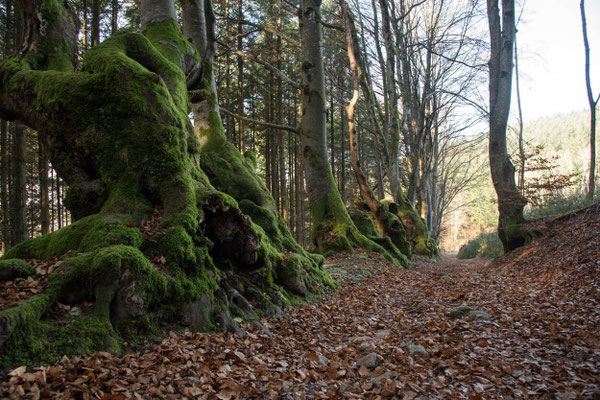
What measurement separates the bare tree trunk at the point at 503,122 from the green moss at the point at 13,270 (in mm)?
12435

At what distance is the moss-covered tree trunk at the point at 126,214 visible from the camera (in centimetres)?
310

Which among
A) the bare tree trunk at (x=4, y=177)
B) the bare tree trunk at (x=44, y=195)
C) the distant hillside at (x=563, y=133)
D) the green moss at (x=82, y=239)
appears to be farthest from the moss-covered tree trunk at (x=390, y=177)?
the distant hillside at (x=563, y=133)

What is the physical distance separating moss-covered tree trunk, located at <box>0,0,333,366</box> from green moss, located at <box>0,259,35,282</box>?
0.05 metres

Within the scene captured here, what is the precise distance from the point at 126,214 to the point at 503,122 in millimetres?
12101

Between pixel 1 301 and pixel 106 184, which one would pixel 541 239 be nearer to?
pixel 106 184

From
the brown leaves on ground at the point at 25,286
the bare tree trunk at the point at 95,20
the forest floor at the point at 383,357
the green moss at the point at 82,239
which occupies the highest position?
the bare tree trunk at the point at 95,20

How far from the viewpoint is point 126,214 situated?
4.24 metres

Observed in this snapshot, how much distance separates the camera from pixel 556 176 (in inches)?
539

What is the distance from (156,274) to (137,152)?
193 centimetres

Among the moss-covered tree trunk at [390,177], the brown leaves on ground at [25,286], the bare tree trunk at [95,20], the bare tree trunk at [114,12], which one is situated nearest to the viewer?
the brown leaves on ground at [25,286]

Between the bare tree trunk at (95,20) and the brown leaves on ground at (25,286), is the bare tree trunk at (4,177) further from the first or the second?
the brown leaves on ground at (25,286)

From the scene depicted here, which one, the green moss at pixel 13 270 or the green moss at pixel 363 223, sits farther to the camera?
the green moss at pixel 363 223

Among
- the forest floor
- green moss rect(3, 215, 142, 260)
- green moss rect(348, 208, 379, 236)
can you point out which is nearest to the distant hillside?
green moss rect(348, 208, 379, 236)

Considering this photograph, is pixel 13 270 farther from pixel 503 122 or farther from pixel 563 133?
pixel 563 133
